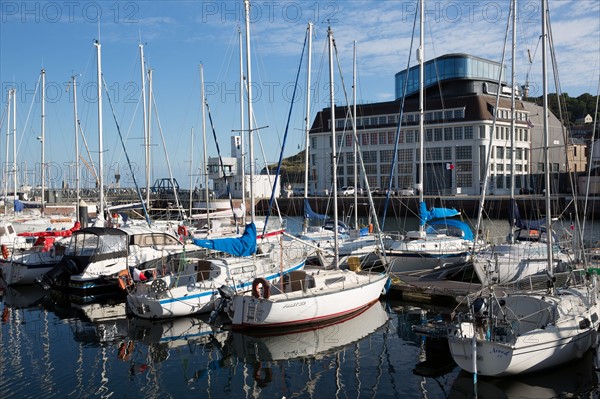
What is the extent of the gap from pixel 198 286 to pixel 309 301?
4.81 meters

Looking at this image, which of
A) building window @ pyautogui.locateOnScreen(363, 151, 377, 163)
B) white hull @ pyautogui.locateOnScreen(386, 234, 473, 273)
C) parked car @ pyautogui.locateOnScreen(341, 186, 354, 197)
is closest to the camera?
white hull @ pyautogui.locateOnScreen(386, 234, 473, 273)

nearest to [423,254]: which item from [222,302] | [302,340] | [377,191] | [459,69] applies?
[302,340]

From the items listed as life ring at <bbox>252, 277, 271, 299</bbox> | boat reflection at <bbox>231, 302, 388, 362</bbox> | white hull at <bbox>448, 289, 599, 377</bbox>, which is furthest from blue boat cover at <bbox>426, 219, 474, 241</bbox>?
life ring at <bbox>252, 277, 271, 299</bbox>

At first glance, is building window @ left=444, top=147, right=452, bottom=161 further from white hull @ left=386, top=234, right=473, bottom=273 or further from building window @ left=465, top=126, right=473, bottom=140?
white hull @ left=386, top=234, right=473, bottom=273

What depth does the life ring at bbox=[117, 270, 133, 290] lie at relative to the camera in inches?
942

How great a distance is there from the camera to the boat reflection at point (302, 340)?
1720 cm

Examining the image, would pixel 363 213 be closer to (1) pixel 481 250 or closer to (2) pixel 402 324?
(1) pixel 481 250

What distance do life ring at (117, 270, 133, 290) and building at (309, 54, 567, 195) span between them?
49.2m

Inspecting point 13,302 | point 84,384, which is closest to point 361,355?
point 84,384

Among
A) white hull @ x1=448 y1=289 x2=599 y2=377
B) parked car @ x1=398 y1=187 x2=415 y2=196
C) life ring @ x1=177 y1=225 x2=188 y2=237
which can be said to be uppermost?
parked car @ x1=398 y1=187 x2=415 y2=196

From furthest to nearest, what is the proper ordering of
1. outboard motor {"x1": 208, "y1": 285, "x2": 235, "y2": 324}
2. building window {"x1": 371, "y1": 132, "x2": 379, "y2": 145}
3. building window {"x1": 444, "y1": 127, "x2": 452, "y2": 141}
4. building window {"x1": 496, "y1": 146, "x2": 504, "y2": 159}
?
building window {"x1": 371, "y1": 132, "x2": 379, "y2": 145} < building window {"x1": 444, "y1": 127, "x2": 452, "y2": 141} < building window {"x1": 496, "y1": 146, "x2": 504, "y2": 159} < outboard motor {"x1": 208, "y1": 285, "x2": 235, "y2": 324}

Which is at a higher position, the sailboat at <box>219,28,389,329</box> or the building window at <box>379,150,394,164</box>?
the building window at <box>379,150,394,164</box>

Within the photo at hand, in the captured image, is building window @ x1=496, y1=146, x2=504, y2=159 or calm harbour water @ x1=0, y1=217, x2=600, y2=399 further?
building window @ x1=496, y1=146, x2=504, y2=159

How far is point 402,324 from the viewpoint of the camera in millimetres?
20125
